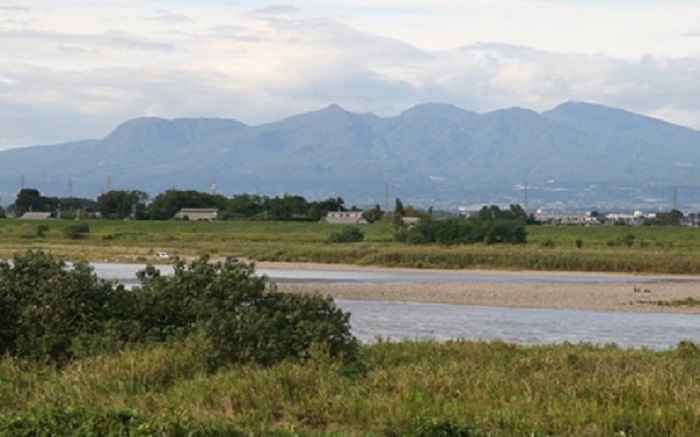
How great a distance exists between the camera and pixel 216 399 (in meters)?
14.1

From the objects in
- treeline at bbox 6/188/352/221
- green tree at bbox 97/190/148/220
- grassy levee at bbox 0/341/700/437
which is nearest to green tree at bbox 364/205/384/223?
treeline at bbox 6/188/352/221

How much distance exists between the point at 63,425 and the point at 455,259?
56.6 m

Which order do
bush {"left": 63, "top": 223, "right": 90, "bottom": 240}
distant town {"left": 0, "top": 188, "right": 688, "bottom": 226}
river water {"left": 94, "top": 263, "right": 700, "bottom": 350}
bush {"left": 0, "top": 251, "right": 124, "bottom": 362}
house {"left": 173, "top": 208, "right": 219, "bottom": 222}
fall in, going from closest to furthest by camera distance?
bush {"left": 0, "top": 251, "right": 124, "bottom": 362} < river water {"left": 94, "top": 263, "right": 700, "bottom": 350} < bush {"left": 63, "top": 223, "right": 90, "bottom": 240} < distant town {"left": 0, "top": 188, "right": 688, "bottom": 226} < house {"left": 173, "top": 208, "right": 219, "bottom": 222}

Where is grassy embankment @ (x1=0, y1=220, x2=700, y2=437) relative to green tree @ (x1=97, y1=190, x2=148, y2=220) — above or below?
below

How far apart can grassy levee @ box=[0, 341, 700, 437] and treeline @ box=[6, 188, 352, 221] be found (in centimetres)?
10957

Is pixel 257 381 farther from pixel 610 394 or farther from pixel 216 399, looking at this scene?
pixel 610 394

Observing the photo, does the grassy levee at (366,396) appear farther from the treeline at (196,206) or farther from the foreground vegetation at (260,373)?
the treeline at (196,206)

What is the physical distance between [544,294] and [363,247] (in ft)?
95.2

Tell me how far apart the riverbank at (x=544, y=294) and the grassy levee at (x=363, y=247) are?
35.9 ft

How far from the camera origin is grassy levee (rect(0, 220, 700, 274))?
214 feet

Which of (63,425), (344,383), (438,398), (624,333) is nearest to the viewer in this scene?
(63,425)

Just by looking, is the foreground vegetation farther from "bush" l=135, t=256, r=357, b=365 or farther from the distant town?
the distant town

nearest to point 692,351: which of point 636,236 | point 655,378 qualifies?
point 655,378

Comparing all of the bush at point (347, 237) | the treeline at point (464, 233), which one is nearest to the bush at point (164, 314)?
the treeline at point (464, 233)
